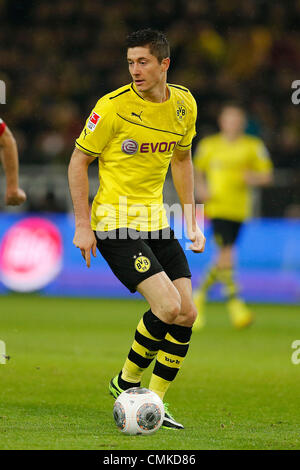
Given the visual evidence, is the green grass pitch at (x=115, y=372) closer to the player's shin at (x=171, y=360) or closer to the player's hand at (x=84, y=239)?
the player's shin at (x=171, y=360)

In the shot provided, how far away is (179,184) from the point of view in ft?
17.6

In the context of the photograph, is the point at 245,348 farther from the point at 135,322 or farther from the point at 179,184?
the point at 179,184

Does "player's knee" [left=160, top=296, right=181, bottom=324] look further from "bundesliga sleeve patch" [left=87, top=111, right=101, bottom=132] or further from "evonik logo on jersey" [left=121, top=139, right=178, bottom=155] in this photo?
"bundesliga sleeve patch" [left=87, top=111, right=101, bottom=132]

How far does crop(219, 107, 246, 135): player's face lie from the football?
560 cm

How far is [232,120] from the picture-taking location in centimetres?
988

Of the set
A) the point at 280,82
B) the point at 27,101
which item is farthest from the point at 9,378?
the point at 280,82

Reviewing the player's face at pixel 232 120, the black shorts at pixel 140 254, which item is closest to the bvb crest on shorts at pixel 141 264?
the black shorts at pixel 140 254

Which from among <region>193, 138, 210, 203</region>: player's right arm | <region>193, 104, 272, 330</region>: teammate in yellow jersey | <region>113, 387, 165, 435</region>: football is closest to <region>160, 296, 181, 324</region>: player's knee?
<region>113, 387, 165, 435</region>: football

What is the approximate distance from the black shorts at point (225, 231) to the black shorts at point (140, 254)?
4675mm

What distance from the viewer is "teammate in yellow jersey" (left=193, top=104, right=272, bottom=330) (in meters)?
9.84

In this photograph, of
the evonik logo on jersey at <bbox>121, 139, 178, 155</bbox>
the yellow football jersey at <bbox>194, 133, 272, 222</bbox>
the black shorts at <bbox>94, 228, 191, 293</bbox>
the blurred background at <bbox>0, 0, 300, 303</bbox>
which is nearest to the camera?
the black shorts at <bbox>94, 228, 191, 293</bbox>

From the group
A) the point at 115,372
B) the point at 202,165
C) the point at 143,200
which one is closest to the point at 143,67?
the point at 143,200
